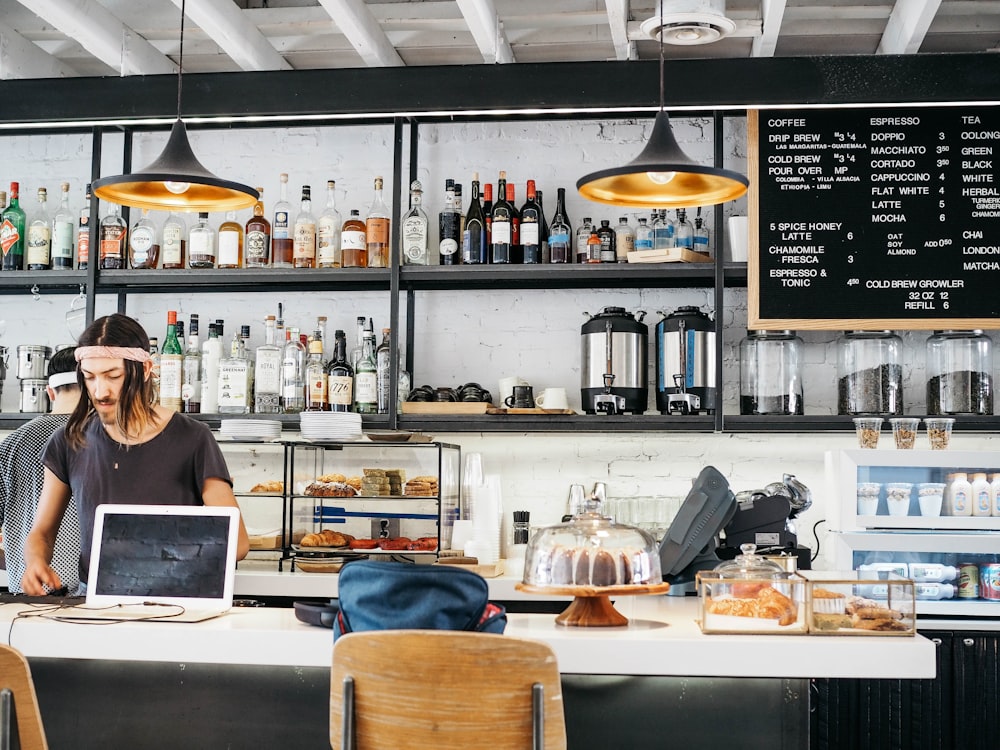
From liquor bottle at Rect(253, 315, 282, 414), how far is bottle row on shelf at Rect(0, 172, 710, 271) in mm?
371

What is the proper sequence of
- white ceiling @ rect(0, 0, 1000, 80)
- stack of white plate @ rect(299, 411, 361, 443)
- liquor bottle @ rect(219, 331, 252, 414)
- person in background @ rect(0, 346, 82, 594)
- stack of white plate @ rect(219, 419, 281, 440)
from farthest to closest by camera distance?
liquor bottle @ rect(219, 331, 252, 414), stack of white plate @ rect(219, 419, 281, 440), stack of white plate @ rect(299, 411, 361, 443), white ceiling @ rect(0, 0, 1000, 80), person in background @ rect(0, 346, 82, 594)

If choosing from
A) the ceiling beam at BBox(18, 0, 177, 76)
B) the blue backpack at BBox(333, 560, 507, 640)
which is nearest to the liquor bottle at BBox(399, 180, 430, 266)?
the ceiling beam at BBox(18, 0, 177, 76)

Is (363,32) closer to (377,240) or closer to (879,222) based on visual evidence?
(377,240)

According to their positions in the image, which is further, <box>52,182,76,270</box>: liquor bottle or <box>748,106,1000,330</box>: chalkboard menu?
<box>52,182,76,270</box>: liquor bottle

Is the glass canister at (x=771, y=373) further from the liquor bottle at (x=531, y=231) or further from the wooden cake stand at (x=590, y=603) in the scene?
the wooden cake stand at (x=590, y=603)

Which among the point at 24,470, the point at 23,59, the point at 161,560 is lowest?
the point at 161,560

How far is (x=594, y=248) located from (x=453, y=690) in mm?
2930

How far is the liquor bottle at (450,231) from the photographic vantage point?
462 cm

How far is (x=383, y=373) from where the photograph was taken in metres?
4.69

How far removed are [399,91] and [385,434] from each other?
1.36m

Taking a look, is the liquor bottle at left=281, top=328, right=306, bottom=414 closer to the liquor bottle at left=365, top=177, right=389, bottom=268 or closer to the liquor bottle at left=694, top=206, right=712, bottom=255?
the liquor bottle at left=365, top=177, right=389, bottom=268

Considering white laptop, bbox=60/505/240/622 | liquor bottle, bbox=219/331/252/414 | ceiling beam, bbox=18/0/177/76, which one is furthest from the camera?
liquor bottle, bbox=219/331/252/414

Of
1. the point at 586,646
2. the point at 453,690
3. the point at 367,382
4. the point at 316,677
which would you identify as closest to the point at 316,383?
the point at 367,382

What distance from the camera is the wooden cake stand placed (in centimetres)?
238
